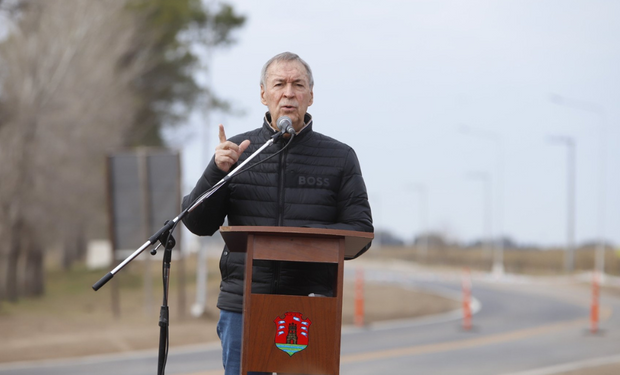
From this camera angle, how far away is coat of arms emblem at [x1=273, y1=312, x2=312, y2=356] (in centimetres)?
391

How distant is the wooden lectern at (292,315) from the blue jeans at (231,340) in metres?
0.33

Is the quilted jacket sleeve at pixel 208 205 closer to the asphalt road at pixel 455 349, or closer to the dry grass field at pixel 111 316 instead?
the asphalt road at pixel 455 349

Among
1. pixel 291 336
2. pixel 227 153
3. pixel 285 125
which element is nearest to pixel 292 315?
pixel 291 336

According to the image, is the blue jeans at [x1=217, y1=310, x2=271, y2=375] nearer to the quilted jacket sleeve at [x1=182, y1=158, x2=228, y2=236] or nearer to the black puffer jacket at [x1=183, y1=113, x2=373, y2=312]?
the black puffer jacket at [x1=183, y1=113, x2=373, y2=312]

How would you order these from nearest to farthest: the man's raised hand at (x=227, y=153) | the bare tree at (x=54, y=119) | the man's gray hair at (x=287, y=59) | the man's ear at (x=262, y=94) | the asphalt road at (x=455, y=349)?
the man's raised hand at (x=227, y=153) < the man's gray hair at (x=287, y=59) < the man's ear at (x=262, y=94) < the asphalt road at (x=455, y=349) < the bare tree at (x=54, y=119)

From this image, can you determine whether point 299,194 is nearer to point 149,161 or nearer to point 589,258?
point 149,161

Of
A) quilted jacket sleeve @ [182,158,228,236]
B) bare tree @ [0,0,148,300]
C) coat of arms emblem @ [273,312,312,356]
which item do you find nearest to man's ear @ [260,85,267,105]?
quilted jacket sleeve @ [182,158,228,236]

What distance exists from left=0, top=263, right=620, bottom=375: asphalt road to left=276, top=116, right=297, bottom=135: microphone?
894 cm

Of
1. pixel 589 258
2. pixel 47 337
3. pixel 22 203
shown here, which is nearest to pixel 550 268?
pixel 589 258

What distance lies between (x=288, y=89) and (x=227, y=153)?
45 centimetres

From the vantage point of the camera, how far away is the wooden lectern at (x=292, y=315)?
3.91 m

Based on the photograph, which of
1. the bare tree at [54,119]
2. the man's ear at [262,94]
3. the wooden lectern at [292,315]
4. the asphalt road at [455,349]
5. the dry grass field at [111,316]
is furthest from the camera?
the bare tree at [54,119]

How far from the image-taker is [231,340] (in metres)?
4.29

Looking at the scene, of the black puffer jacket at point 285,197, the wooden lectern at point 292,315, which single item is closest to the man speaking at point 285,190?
the black puffer jacket at point 285,197
